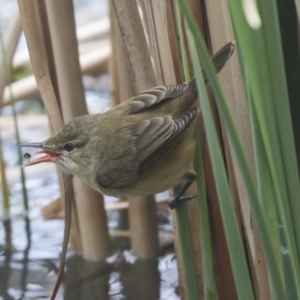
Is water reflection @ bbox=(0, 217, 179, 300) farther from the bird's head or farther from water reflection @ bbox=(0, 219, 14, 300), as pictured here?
the bird's head

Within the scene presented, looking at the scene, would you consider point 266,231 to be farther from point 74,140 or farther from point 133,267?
point 133,267

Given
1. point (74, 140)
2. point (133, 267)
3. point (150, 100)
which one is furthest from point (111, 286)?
point (150, 100)

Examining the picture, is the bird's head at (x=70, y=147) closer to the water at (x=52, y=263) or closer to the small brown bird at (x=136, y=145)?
the small brown bird at (x=136, y=145)

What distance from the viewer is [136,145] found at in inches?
84.7

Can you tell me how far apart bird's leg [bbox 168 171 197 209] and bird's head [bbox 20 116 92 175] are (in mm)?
348

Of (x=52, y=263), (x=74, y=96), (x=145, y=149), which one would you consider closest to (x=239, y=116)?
(x=145, y=149)

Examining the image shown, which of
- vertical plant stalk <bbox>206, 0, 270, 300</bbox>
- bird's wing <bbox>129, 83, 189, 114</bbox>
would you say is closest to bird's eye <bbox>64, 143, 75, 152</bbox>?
bird's wing <bbox>129, 83, 189, 114</bbox>

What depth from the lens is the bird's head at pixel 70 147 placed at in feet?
7.18

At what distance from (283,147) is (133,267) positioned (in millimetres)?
1597

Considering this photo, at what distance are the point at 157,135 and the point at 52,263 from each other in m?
1.24

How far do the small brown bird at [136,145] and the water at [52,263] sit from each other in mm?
779

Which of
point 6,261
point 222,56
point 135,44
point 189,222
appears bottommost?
point 6,261

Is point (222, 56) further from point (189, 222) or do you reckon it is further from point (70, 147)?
point (70, 147)

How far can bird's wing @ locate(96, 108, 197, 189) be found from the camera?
79.5 inches
